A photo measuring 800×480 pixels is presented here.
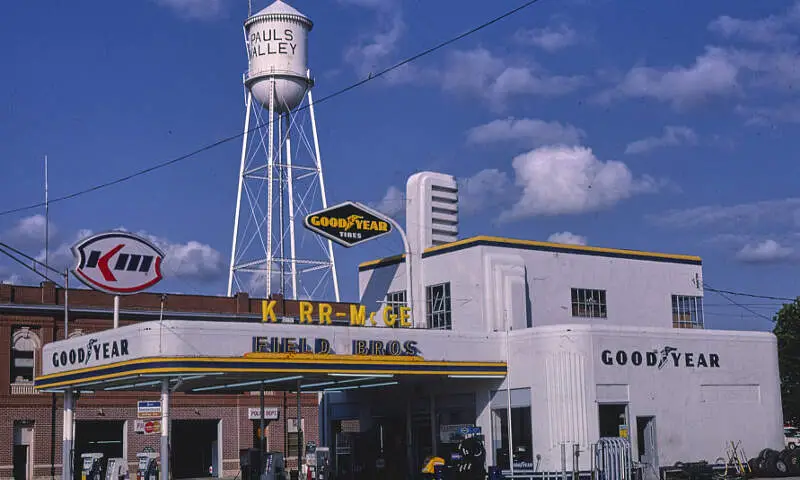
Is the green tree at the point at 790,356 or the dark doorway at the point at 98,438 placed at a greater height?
the green tree at the point at 790,356

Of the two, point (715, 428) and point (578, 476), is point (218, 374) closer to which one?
point (578, 476)

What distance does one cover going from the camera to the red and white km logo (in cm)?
3584

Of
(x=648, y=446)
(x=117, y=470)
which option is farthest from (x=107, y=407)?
(x=648, y=446)

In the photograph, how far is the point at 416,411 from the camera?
43.6 m

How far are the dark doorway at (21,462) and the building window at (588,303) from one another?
3382 cm

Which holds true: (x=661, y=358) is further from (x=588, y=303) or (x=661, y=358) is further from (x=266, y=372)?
(x=266, y=372)

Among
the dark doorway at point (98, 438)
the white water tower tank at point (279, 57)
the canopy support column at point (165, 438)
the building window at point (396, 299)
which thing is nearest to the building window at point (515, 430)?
the building window at point (396, 299)

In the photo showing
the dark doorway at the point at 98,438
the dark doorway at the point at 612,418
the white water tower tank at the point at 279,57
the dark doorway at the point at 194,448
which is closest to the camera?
the dark doorway at the point at 612,418

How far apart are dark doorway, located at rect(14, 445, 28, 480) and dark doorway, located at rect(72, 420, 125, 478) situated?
3.34 metres

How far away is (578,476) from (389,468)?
34.5ft

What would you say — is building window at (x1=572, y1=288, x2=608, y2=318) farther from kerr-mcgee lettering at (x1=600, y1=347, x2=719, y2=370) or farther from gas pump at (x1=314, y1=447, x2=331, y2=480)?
gas pump at (x1=314, y1=447, x2=331, y2=480)

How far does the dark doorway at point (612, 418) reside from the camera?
127 feet

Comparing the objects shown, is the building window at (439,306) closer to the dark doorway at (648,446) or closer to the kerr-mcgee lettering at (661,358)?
the kerr-mcgee lettering at (661,358)

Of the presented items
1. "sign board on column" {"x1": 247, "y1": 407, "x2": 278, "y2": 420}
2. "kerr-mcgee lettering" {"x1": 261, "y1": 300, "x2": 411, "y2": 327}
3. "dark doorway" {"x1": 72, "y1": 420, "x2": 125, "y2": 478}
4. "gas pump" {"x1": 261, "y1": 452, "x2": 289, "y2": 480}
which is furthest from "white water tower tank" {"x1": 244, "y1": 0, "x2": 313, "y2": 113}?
"gas pump" {"x1": 261, "y1": 452, "x2": 289, "y2": 480}
